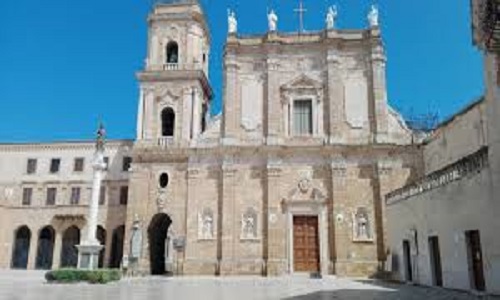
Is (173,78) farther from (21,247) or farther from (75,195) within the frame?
(21,247)

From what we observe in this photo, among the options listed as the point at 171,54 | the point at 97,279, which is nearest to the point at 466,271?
the point at 97,279

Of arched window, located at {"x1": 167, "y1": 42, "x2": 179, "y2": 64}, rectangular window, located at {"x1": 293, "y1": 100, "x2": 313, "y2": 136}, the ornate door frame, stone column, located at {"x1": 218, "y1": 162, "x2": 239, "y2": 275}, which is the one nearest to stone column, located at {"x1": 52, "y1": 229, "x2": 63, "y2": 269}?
stone column, located at {"x1": 218, "y1": 162, "x2": 239, "y2": 275}

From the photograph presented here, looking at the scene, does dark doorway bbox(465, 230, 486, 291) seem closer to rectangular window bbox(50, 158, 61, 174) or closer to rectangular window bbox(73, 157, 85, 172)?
rectangular window bbox(73, 157, 85, 172)

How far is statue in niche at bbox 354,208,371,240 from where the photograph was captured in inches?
1061

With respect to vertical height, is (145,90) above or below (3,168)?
above

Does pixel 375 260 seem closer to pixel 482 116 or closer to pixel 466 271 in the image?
pixel 482 116

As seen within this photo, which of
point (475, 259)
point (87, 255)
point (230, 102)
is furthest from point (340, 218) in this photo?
point (87, 255)

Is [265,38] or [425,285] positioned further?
[265,38]

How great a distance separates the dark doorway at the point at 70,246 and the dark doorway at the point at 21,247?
2765 millimetres

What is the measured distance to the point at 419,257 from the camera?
19094 millimetres

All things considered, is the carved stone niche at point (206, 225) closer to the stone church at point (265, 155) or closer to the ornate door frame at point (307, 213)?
the stone church at point (265, 155)

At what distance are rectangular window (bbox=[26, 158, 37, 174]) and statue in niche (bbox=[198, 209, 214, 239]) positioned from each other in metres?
16.5

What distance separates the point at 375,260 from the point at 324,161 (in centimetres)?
630

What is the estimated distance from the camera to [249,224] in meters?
27.8
